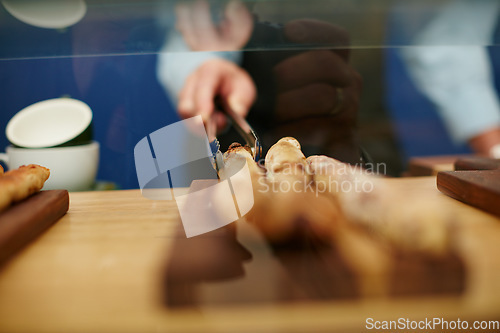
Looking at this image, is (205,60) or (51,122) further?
(205,60)

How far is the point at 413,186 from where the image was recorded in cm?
60

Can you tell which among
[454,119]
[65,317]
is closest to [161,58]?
[65,317]

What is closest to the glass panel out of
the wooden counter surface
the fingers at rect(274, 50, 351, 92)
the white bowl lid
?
the white bowl lid

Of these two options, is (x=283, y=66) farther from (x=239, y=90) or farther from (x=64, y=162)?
(x=64, y=162)

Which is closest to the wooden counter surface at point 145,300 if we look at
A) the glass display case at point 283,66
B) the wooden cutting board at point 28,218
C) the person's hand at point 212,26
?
the wooden cutting board at point 28,218

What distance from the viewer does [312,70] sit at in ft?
2.62

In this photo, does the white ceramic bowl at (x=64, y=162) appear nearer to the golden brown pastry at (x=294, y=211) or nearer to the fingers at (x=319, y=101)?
the golden brown pastry at (x=294, y=211)

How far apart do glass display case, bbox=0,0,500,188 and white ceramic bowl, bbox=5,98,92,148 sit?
0.08 m

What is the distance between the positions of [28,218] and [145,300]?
0.68 ft

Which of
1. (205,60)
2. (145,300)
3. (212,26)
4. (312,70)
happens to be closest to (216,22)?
(212,26)

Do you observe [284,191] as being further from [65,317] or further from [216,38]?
[216,38]

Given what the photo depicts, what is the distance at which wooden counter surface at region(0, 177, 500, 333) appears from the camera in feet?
0.82

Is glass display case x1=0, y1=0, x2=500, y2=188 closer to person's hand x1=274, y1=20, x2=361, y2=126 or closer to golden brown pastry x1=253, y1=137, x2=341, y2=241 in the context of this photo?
person's hand x1=274, y1=20, x2=361, y2=126

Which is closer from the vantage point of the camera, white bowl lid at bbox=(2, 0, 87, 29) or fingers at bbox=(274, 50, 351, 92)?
white bowl lid at bbox=(2, 0, 87, 29)
